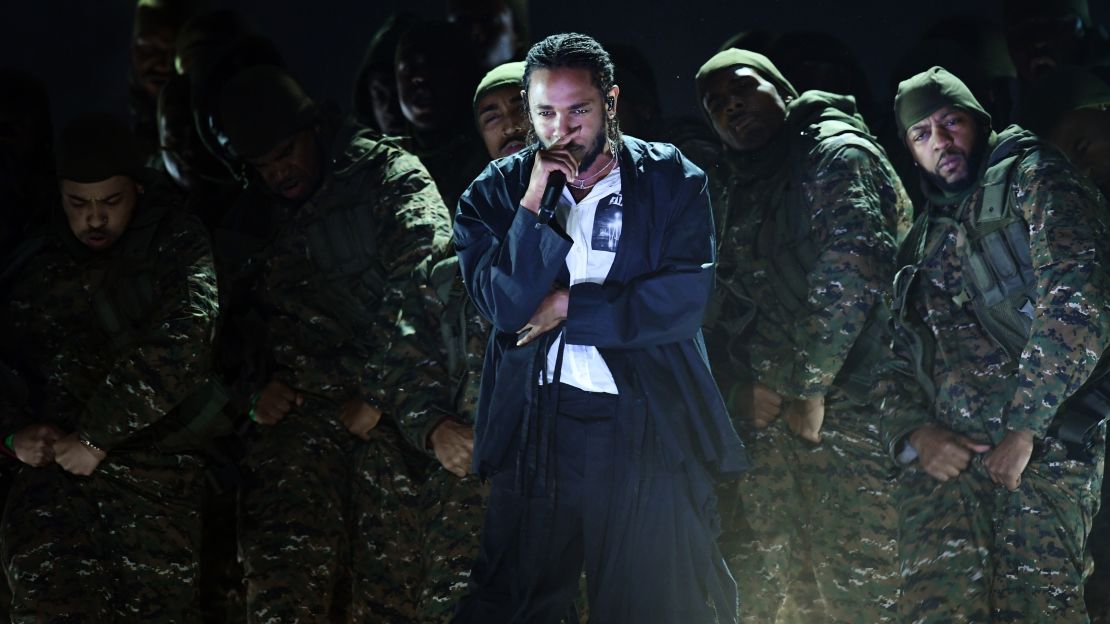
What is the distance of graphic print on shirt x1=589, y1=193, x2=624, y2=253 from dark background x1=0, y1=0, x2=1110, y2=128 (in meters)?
2.40

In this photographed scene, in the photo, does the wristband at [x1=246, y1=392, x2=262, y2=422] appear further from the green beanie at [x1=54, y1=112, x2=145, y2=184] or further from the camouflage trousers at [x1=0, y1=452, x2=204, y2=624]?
the green beanie at [x1=54, y1=112, x2=145, y2=184]

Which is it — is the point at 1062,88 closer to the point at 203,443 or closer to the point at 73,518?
the point at 203,443

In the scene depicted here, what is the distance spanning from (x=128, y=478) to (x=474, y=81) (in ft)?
6.72

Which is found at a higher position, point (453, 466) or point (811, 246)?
point (811, 246)

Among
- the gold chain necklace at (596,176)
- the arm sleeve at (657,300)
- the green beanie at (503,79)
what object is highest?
the green beanie at (503,79)

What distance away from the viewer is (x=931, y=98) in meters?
5.00

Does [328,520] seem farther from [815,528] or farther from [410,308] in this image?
[815,528]

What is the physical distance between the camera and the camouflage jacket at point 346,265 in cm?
543

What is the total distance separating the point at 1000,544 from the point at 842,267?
1024 millimetres

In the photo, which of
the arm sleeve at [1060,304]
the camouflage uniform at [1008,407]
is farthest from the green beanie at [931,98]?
the arm sleeve at [1060,304]

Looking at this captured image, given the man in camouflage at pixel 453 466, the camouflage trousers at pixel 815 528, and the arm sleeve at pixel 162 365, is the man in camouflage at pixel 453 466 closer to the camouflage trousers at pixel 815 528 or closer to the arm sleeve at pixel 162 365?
the arm sleeve at pixel 162 365

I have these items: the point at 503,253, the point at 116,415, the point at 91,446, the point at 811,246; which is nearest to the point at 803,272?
the point at 811,246

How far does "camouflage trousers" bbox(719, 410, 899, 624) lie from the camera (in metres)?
5.37

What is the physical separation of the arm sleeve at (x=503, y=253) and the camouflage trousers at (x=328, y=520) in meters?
1.44
